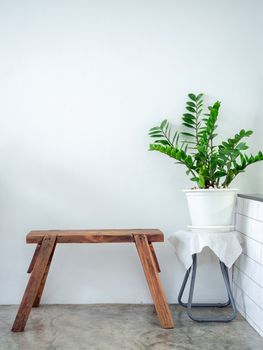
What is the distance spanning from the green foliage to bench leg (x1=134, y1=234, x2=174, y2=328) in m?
0.56

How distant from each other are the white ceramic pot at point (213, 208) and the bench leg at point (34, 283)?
95cm

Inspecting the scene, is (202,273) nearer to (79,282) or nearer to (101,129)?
(79,282)

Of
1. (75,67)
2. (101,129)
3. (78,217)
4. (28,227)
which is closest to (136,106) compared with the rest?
(101,129)

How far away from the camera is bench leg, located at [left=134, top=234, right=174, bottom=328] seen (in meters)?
2.81

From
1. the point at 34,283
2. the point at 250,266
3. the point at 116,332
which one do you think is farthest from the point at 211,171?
the point at 34,283

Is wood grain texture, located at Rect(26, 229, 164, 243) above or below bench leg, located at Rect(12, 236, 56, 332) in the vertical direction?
above

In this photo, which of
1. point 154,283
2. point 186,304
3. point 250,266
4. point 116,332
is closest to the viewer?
point 116,332

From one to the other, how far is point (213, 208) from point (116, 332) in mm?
981

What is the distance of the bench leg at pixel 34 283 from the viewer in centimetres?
275

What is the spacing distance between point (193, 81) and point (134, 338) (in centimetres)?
185

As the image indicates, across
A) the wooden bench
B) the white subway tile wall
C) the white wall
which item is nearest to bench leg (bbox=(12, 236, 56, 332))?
the wooden bench

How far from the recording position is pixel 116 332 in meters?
2.73

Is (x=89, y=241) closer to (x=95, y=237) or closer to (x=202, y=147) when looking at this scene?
(x=95, y=237)

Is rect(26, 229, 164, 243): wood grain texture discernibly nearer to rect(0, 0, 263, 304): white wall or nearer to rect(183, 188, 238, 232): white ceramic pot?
rect(183, 188, 238, 232): white ceramic pot
